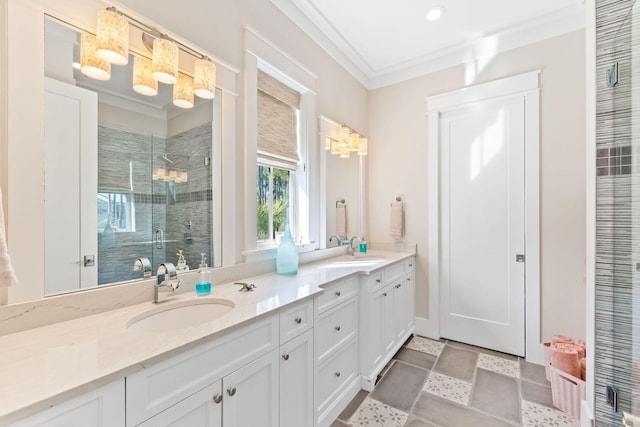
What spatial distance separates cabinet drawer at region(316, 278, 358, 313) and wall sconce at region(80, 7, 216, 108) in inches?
51.2

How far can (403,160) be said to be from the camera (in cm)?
305

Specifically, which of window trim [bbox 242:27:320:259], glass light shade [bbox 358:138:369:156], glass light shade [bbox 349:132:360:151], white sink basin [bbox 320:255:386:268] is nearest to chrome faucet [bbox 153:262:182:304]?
window trim [bbox 242:27:320:259]

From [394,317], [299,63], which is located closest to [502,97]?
[299,63]

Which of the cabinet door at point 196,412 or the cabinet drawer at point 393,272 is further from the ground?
the cabinet drawer at point 393,272

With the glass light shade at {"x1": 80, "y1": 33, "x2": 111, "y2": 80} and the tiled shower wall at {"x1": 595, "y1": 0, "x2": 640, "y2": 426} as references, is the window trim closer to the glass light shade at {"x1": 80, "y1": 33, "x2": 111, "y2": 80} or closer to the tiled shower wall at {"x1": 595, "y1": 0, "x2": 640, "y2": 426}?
the glass light shade at {"x1": 80, "y1": 33, "x2": 111, "y2": 80}

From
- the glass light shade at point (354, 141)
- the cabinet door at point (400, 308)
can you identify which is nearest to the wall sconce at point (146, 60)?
the glass light shade at point (354, 141)

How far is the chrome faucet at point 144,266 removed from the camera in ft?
4.12

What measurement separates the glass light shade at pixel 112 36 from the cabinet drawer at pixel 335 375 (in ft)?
5.94

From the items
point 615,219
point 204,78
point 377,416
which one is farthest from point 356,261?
point 204,78

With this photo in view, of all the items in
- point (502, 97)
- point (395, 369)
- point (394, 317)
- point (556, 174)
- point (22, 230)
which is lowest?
point (395, 369)

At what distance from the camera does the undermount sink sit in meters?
1.16

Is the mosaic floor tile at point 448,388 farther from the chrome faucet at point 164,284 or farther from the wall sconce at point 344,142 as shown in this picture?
the wall sconce at point 344,142

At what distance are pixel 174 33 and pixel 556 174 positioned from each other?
2.95 m

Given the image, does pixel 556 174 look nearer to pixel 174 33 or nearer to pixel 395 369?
pixel 395 369
